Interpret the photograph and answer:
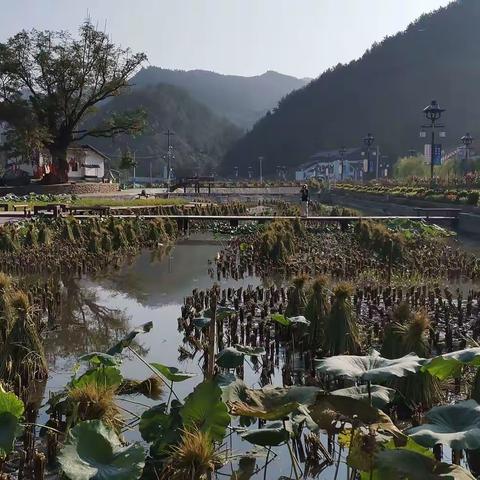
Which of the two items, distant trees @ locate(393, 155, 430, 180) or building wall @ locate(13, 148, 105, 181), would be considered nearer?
building wall @ locate(13, 148, 105, 181)

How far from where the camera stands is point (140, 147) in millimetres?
135000

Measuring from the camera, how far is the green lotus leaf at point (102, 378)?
4.50m

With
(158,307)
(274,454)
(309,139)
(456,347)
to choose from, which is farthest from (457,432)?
(309,139)

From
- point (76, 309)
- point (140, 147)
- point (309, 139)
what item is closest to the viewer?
point (76, 309)

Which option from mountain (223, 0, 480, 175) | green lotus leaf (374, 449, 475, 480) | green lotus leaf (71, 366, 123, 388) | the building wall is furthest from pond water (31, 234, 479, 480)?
mountain (223, 0, 480, 175)

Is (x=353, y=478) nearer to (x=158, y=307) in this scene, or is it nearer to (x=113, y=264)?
(x=158, y=307)

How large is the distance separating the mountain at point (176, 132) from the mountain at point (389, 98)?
39.9ft

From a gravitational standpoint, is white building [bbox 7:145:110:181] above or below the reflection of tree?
above

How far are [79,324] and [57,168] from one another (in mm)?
34179

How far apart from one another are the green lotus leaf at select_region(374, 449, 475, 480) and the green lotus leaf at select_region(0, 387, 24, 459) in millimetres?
1904

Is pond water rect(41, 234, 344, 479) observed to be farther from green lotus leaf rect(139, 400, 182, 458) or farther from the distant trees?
the distant trees

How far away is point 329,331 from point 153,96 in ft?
483

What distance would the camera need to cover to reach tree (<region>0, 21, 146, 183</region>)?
122 ft

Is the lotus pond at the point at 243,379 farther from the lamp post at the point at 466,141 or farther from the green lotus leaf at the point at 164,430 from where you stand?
the lamp post at the point at 466,141
